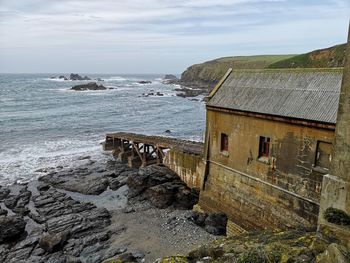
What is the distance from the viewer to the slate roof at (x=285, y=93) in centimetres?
1481

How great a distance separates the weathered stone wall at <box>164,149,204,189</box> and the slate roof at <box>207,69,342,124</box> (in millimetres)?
5447

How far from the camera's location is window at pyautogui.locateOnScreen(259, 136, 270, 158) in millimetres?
17188

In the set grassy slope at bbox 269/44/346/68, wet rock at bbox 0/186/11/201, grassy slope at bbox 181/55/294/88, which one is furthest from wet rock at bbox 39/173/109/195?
grassy slope at bbox 181/55/294/88

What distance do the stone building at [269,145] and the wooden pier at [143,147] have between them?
21.4 feet

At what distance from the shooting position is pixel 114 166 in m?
32.9

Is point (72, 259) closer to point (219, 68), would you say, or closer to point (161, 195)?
point (161, 195)

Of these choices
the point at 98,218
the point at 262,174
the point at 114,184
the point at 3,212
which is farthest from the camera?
the point at 114,184

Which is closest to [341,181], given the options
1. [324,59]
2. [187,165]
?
[187,165]

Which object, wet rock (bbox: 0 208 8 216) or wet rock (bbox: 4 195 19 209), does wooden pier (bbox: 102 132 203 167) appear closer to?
wet rock (bbox: 4 195 19 209)

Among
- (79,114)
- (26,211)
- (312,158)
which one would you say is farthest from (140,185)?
(79,114)

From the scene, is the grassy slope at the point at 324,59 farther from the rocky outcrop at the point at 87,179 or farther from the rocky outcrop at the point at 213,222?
the rocky outcrop at the point at 213,222

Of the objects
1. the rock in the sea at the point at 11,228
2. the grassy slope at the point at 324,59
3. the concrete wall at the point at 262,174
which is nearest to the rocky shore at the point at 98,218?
the rock in the sea at the point at 11,228

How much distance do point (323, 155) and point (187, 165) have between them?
39.1 feet

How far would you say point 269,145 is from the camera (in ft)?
55.7
